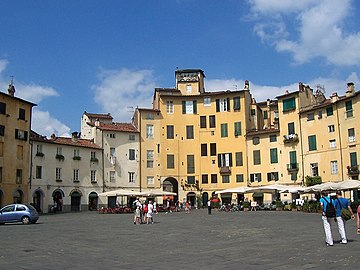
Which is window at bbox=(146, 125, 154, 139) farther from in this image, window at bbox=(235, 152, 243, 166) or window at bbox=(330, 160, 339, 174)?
window at bbox=(330, 160, 339, 174)

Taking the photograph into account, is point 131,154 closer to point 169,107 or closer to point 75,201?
point 169,107

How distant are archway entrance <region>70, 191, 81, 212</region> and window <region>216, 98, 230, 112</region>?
23.0 m

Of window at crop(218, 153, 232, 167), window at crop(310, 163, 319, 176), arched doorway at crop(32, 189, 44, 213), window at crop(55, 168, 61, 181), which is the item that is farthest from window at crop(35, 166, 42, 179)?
window at crop(310, 163, 319, 176)

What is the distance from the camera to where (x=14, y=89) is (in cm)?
5278

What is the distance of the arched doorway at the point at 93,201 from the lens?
194 ft

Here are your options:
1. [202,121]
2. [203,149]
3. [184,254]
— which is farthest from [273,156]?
[184,254]

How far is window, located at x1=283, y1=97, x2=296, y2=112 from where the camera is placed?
186ft

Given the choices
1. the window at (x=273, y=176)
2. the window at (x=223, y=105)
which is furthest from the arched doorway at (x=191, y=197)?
the window at (x=223, y=105)

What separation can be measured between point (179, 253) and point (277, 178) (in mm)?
46436

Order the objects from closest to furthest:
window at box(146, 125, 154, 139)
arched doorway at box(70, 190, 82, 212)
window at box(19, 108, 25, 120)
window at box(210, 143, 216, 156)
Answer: window at box(19, 108, 25, 120)
arched doorway at box(70, 190, 82, 212)
window at box(210, 143, 216, 156)
window at box(146, 125, 154, 139)

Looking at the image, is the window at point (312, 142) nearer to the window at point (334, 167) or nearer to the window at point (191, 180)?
the window at point (334, 167)

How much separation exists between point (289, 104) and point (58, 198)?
31627mm

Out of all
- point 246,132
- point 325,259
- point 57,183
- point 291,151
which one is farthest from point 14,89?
point 325,259

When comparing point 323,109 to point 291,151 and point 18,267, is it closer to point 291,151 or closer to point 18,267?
point 291,151
